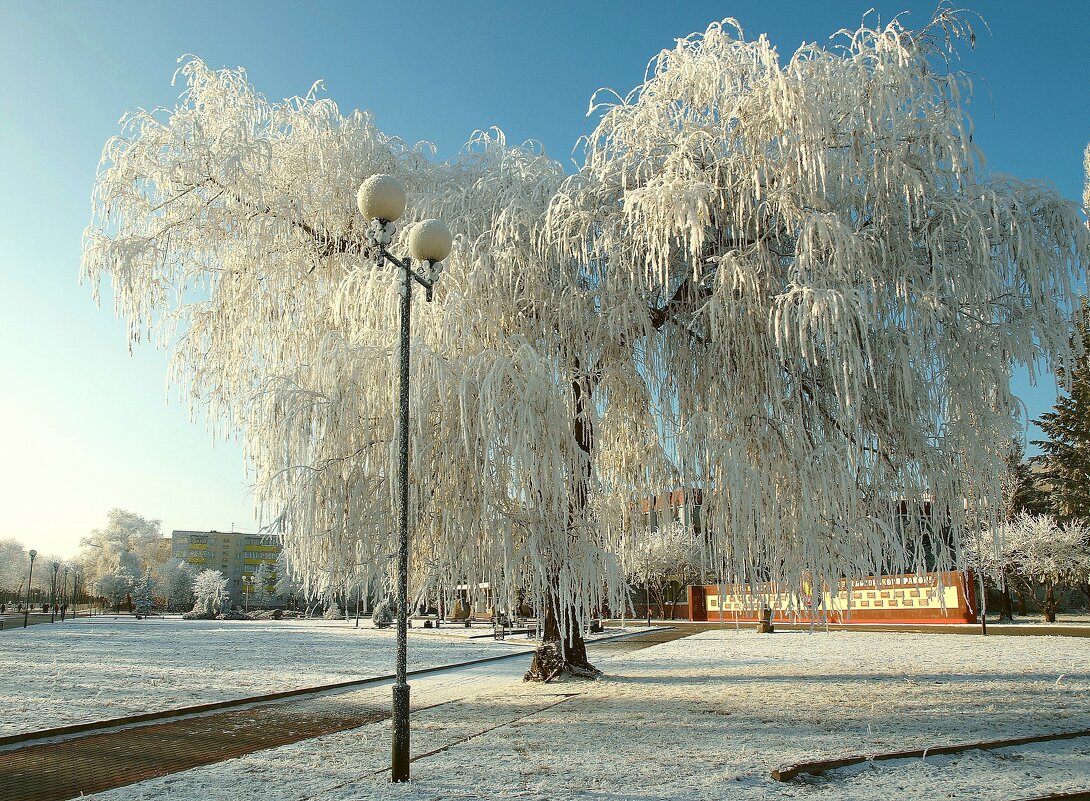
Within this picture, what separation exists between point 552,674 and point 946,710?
17.2 feet

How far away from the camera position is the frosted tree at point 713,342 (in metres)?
7.85

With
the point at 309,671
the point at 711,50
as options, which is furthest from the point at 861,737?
the point at 309,671

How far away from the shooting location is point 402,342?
6691mm

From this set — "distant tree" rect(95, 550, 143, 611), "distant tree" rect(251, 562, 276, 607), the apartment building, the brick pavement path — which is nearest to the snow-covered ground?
the brick pavement path

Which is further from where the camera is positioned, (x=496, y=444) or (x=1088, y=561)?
(x=1088, y=561)

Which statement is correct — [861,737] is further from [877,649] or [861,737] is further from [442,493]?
[877,649]

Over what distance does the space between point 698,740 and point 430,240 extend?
5145mm

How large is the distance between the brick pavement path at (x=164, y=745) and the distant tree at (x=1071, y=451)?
34.0m

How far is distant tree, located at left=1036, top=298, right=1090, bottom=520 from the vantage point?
3419 cm

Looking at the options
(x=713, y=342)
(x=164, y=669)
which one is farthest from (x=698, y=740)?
(x=164, y=669)

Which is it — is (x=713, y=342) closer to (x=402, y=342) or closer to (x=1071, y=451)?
(x=402, y=342)

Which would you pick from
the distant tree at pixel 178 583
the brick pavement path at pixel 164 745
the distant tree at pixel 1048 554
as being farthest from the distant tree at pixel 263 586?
the brick pavement path at pixel 164 745

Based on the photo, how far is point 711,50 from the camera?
9055 mm

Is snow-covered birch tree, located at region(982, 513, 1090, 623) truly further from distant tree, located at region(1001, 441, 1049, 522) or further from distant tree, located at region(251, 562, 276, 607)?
distant tree, located at region(251, 562, 276, 607)
